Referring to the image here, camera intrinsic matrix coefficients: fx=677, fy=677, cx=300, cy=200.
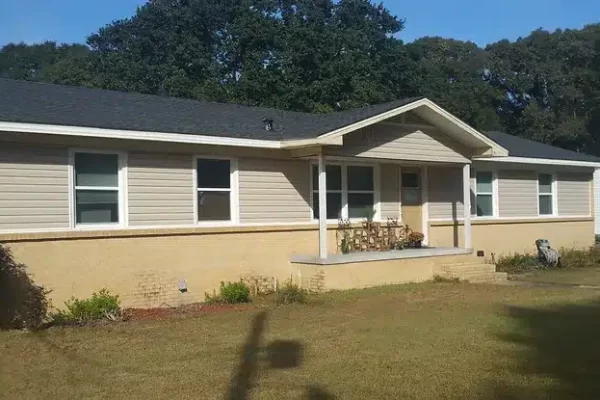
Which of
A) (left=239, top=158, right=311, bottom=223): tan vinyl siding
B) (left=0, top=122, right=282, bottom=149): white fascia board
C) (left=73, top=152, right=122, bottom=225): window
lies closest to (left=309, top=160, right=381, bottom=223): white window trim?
(left=239, top=158, right=311, bottom=223): tan vinyl siding

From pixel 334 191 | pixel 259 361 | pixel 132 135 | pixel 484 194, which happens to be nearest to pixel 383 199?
pixel 334 191

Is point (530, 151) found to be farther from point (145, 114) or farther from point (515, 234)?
point (145, 114)

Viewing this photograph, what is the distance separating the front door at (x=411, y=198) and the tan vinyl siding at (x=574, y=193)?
6280 millimetres

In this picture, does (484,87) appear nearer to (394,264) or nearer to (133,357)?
(394,264)

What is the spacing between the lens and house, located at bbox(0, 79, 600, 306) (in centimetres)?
1128

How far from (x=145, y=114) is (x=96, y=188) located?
6.80 feet

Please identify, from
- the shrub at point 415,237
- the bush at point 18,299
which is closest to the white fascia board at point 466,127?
the shrub at point 415,237

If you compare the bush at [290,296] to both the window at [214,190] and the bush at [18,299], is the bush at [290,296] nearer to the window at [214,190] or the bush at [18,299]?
the window at [214,190]

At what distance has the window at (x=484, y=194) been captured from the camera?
62.8ft

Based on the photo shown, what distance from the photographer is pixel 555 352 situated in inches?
317

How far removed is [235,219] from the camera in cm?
1384

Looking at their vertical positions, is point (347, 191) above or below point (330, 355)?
above

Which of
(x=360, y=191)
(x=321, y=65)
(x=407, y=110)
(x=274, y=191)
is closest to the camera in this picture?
(x=274, y=191)

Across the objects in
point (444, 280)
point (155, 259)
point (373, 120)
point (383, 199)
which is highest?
point (373, 120)
